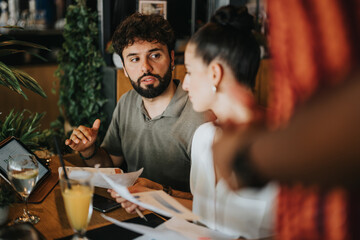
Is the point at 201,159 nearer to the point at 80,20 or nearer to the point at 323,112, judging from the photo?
the point at 323,112

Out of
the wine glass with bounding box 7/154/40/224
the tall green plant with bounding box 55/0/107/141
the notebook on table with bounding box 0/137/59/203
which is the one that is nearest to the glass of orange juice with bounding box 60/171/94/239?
the wine glass with bounding box 7/154/40/224

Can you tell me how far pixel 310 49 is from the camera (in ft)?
1.64

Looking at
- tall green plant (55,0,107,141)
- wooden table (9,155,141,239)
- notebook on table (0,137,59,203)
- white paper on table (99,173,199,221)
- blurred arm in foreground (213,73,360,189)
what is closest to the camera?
blurred arm in foreground (213,73,360,189)

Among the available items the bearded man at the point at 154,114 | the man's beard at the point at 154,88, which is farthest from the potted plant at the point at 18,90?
the man's beard at the point at 154,88

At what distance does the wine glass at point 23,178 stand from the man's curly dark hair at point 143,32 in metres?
0.98

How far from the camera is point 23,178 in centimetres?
124

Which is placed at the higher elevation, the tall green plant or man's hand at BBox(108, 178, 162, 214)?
the tall green plant

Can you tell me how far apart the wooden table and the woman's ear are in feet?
1.83

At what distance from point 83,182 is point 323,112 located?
810 millimetres

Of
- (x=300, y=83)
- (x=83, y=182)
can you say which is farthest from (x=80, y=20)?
(x=300, y=83)

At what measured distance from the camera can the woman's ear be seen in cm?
121

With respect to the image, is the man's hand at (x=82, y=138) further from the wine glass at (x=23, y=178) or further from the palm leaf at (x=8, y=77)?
the wine glass at (x=23, y=178)

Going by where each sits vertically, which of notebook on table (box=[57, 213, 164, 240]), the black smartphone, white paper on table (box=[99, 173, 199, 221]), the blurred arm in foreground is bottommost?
the black smartphone

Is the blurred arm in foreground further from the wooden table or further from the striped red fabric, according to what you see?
the wooden table
